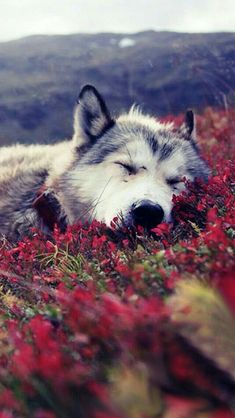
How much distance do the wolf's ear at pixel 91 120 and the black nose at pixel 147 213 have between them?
187 centimetres

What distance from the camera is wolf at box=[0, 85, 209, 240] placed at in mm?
5188

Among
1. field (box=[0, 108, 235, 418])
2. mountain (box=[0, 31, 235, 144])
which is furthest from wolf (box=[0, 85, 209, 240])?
mountain (box=[0, 31, 235, 144])

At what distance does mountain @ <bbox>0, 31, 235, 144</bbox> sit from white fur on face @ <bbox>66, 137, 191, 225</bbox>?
7810 mm

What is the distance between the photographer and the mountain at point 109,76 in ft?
52.9

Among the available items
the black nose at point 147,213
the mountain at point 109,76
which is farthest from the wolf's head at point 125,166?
the mountain at point 109,76

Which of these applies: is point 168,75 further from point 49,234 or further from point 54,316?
point 54,316

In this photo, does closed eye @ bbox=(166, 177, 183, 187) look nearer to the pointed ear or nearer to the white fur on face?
the white fur on face

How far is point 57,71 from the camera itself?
2098 centimetres

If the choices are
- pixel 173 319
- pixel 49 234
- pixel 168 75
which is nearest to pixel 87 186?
pixel 49 234

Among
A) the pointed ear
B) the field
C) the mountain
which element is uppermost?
the field

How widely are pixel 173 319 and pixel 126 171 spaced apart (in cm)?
373

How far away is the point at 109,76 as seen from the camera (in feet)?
66.0

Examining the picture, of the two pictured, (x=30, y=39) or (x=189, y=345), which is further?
(x=30, y=39)

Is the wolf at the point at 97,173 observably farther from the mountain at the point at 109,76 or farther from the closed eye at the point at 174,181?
the mountain at the point at 109,76
